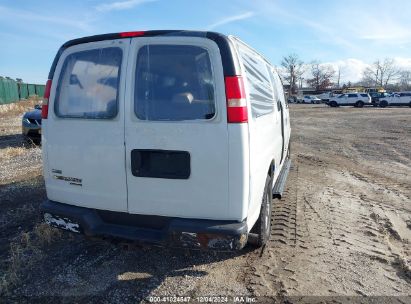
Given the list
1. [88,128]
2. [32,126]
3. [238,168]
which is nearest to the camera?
[238,168]

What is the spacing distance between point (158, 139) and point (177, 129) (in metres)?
0.18

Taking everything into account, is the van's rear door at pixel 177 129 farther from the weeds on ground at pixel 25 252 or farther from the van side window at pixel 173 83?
the weeds on ground at pixel 25 252

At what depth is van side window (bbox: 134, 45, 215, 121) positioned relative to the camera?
9.05 feet

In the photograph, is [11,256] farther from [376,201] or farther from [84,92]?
[376,201]

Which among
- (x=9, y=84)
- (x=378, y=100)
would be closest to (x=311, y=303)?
(x=9, y=84)

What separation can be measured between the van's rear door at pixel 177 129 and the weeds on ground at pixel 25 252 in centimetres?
146

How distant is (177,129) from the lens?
2.74 meters

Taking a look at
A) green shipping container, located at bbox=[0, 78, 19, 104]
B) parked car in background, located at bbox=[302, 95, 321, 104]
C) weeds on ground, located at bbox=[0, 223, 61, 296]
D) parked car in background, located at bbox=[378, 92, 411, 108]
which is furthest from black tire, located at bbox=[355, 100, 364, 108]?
weeds on ground, located at bbox=[0, 223, 61, 296]

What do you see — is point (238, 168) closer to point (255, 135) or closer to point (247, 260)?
point (255, 135)

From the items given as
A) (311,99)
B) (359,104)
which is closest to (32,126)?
(359,104)

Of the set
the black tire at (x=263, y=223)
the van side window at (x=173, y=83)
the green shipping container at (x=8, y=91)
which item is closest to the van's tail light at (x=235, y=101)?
the van side window at (x=173, y=83)

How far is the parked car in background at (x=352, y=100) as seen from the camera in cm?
4347

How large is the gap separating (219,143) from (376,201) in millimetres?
4114

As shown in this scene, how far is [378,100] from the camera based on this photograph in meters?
43.9
